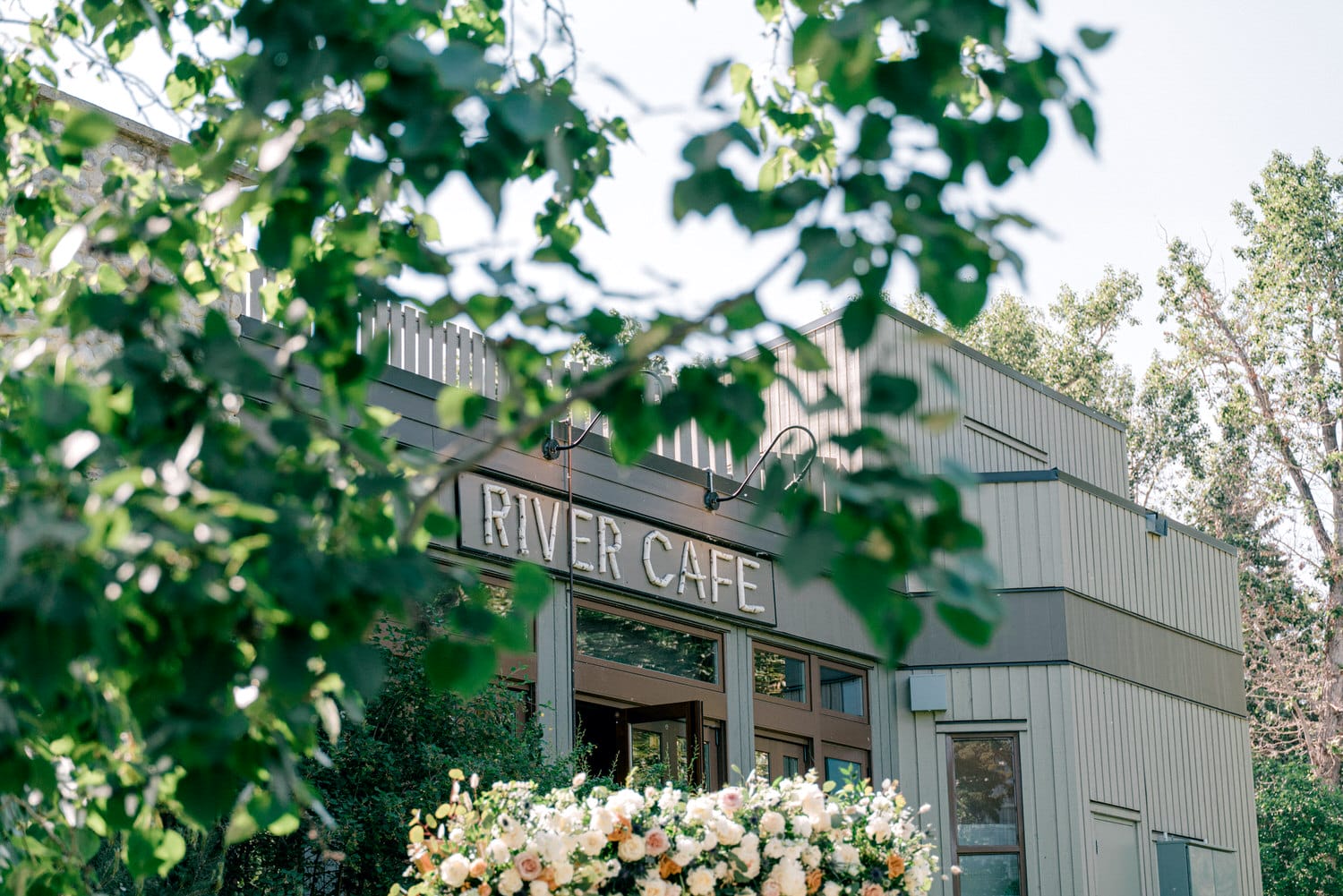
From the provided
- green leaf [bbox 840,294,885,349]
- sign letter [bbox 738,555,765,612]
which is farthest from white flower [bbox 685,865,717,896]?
sign letter [bbox 738,555,765,612]

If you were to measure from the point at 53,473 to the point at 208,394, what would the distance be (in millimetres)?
233

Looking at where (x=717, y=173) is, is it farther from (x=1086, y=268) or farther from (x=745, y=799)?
(x=1086, y=268)

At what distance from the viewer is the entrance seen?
9.60m

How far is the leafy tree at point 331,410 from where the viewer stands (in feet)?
5.39

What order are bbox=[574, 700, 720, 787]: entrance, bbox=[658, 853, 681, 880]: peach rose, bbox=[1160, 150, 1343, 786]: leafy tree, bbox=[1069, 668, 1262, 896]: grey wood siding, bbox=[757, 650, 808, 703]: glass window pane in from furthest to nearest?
bbox=[1160, 150, 1343, 786]: leafy tree < bbox=[1069, 668, 1262, 896]: grey wood siding < bbox=[757, 650, 808, 703]: glass window pane < bbox=[574, 700, 720, 787]: entrance < bbox=[658, 853, 681, 880]: peach rose

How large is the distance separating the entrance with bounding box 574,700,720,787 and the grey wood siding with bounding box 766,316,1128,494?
2.59 m

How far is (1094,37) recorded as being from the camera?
1.93 m

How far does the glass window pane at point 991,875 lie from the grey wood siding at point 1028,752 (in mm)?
125

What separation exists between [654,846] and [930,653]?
24.1 feet

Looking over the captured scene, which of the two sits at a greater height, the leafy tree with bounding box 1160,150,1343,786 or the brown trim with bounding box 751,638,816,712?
the leafy tree with bounding box 1160,150,1343,786

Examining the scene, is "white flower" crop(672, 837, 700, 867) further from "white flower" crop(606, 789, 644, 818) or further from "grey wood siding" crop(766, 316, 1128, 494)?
"grey wood siding" crop(766, 316, 1128, 494)

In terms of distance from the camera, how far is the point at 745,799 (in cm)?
533

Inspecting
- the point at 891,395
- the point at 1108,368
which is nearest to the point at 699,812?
the point at 891,395

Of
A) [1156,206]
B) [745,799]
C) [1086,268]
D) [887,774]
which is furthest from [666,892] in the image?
[1086,268]
